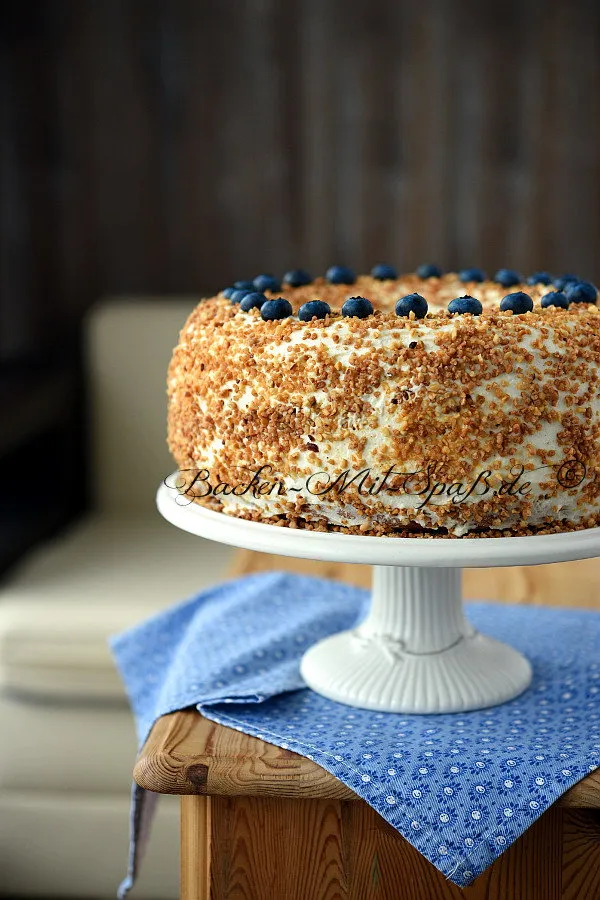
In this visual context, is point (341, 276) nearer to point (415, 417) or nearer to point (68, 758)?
point (415, 417)

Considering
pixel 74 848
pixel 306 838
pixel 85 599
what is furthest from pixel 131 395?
pixel 306 838

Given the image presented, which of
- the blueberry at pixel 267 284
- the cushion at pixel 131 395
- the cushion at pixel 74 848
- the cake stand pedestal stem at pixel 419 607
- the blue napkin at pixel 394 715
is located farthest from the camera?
the cushion at pixel 131 395

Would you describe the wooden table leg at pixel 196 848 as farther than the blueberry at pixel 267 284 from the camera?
No

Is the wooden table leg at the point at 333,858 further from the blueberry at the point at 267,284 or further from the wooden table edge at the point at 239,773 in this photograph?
the blueberry at the point at 267,284

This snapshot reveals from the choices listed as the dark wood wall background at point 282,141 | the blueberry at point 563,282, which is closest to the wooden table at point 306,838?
the blueberry at point 563,282

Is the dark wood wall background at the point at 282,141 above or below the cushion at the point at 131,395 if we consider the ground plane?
above

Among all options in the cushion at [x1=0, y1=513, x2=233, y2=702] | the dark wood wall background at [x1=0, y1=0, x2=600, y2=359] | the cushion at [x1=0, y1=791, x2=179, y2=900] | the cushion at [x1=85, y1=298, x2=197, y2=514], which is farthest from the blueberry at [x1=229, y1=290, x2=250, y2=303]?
the dark wood wall background at [x1=0, y1=0, x2=600, y2=359]

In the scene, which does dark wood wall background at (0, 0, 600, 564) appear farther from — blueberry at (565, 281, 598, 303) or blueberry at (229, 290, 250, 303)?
blueberry at (565, 281, 598, 303)
